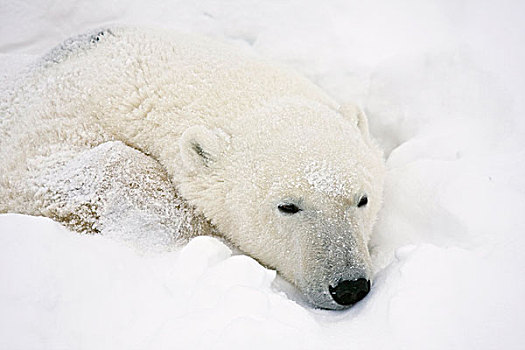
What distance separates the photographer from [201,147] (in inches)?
99.0

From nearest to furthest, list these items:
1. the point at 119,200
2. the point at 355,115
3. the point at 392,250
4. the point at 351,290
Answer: the point at 351,290, the point at 119,200, the point at 392,250, the point at 355,115

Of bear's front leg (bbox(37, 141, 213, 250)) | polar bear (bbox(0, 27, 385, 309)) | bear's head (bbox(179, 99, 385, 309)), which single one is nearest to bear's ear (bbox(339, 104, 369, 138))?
polar bear (bbox(0, 27, 385, 309))

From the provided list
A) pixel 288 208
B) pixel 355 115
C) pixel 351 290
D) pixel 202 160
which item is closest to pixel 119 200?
pixel 202 160

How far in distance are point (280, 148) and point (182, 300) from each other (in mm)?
1001

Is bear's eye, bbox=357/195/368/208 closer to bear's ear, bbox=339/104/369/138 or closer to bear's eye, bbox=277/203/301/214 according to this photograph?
bear's eye, bbox=277/203/301/214

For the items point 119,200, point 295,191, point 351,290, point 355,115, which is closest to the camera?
point 351,290

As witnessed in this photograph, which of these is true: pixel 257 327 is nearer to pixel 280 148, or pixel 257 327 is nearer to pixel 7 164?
pixel 280 148

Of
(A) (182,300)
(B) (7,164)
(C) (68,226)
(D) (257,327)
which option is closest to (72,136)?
(B) (7,164)

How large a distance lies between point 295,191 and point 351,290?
56 centimetres

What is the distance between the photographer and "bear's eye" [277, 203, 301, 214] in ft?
7.64

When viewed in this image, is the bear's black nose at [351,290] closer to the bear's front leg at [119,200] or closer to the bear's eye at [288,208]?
the bear's eye at [288,208]

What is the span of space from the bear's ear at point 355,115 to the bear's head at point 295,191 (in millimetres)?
123

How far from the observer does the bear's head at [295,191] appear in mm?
2148

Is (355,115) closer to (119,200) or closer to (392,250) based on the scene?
(392,250)
